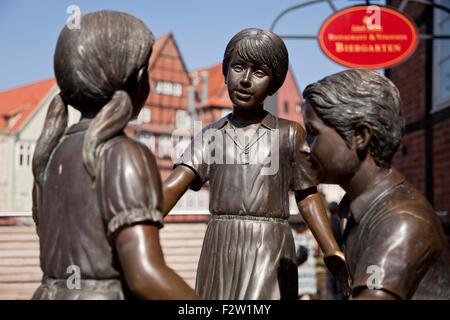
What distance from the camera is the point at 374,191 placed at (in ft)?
6.63

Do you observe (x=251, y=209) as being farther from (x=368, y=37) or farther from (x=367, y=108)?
(x=368, y=37)

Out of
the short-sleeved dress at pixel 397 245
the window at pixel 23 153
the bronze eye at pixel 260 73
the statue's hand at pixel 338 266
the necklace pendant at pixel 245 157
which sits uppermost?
the bronze eye at pixel 260 73

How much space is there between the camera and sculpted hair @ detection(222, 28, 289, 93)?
2707mm

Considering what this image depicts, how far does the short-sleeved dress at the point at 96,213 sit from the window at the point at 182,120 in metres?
29.8

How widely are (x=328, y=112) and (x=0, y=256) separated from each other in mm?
4216

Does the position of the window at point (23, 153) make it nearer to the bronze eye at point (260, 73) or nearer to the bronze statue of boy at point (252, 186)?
the bronze statue of boy at point (252, 186)

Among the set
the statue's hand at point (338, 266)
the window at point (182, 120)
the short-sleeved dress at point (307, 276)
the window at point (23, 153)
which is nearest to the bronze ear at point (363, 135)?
the statue's hand at point (338, 266)

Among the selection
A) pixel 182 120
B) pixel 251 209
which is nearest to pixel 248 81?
pixel 251 209

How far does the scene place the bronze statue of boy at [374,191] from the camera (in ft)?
5.92

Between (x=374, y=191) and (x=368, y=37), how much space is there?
5.36m

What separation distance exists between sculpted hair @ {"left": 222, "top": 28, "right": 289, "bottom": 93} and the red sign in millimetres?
4358

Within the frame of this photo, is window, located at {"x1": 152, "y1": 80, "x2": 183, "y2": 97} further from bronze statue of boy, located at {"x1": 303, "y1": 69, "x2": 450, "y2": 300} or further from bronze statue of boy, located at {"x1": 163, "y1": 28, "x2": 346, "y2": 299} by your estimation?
bronze statue of boy, located at {"x1": 303, "y1": 69, "x2": 450, "y2": 300}

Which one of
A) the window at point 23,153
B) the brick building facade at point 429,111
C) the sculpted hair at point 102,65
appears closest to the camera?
the sculpted hair at point 102,65
